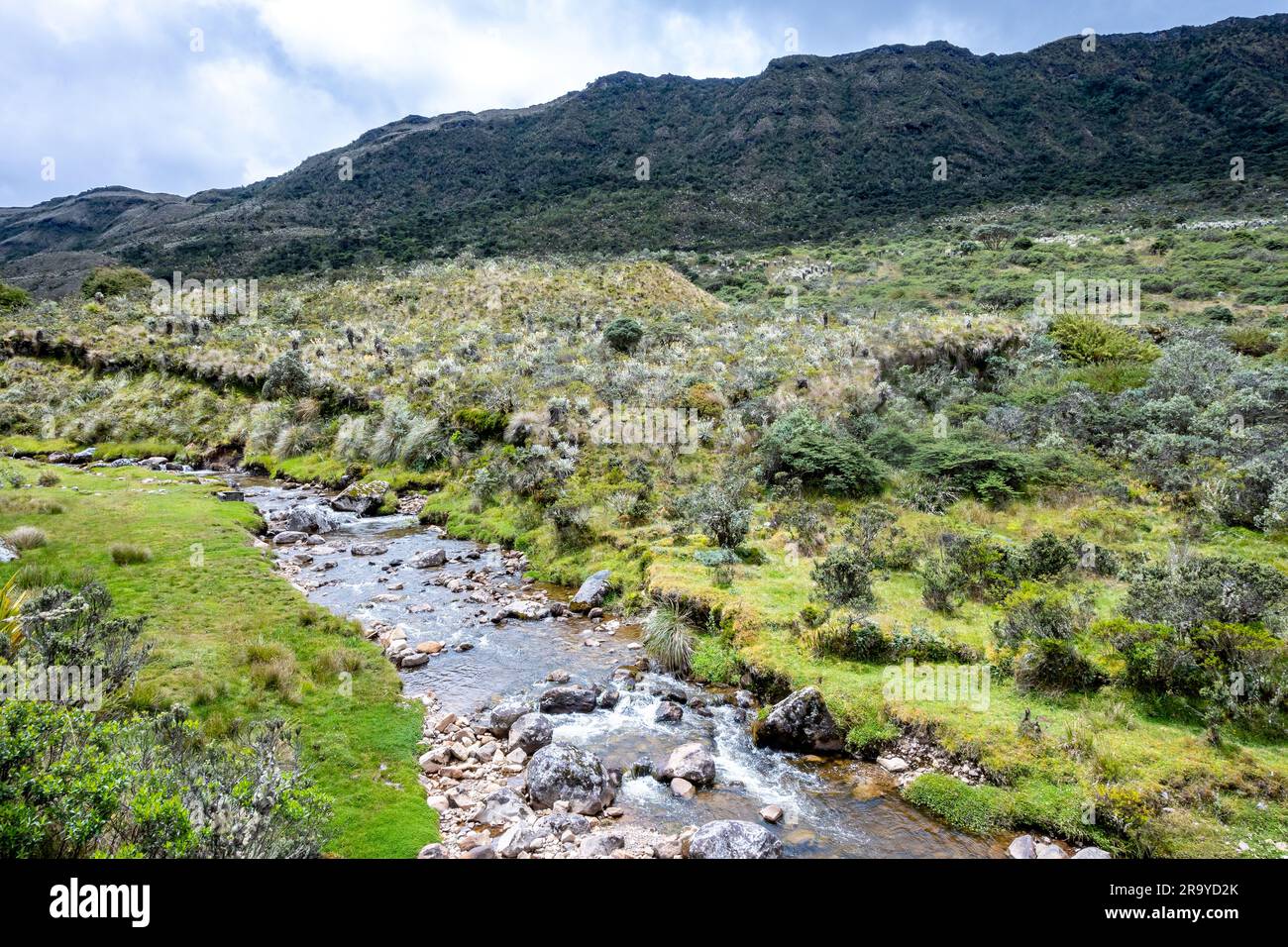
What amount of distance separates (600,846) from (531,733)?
2.82 metres

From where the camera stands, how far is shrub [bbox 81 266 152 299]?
63031mm

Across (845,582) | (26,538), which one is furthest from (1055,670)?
(26,538)

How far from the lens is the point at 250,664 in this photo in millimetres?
11383

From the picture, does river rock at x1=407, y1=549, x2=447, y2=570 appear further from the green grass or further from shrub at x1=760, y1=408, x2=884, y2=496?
shrub at x1=760, y1=408, x2=884, y2=496

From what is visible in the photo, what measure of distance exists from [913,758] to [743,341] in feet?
96.0

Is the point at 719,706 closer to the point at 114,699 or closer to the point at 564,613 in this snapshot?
the point at 564,613

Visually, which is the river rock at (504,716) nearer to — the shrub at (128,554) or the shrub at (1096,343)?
the shrub at (128,554)

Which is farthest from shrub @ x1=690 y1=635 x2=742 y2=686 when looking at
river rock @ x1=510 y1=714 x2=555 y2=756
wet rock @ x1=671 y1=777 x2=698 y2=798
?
river rock @ x1=510 y1=714 x2=555 y2=756

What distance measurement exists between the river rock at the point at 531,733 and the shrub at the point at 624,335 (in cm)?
2972

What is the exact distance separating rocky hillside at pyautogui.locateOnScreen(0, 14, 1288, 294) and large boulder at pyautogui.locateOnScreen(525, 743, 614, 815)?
235 ft

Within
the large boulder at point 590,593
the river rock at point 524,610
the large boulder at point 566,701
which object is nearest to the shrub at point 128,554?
the river rock at point 524,610

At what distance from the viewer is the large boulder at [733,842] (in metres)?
7.70

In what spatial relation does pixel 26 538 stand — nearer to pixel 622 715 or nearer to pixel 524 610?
pixel 524 610

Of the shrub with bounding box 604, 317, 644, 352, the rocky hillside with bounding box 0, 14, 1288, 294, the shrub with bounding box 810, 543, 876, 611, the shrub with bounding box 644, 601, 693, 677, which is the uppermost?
the rocky hillside with bounding box 0, 14, 1288, 294
